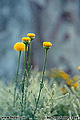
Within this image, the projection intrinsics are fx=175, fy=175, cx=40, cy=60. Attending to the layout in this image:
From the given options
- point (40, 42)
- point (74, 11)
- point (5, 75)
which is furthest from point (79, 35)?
point (5, 75)

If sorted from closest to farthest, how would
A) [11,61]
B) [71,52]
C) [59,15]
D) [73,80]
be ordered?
1. [73,80]
2. [11,61]
3. [59,15]
4. [71,52]

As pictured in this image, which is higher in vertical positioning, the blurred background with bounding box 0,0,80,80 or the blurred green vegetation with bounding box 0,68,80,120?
the blurred background with bounding box 0,0,80,80

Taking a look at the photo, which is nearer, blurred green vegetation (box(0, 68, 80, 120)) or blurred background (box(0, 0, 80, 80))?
blurred green vegetation (box(0, 68, 80, 120))

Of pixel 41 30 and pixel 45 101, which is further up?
pixel 41 30

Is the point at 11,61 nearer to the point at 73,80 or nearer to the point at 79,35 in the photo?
the point at 73,80

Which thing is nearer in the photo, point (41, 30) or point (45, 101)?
point (45, 101)

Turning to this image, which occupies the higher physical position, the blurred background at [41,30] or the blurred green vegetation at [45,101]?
the blurred background at [41,30]

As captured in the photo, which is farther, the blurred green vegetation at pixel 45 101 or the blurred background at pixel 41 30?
the blurred background at pixel 41 30

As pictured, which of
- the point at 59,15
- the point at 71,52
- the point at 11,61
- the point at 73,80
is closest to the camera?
the point at 73,80
